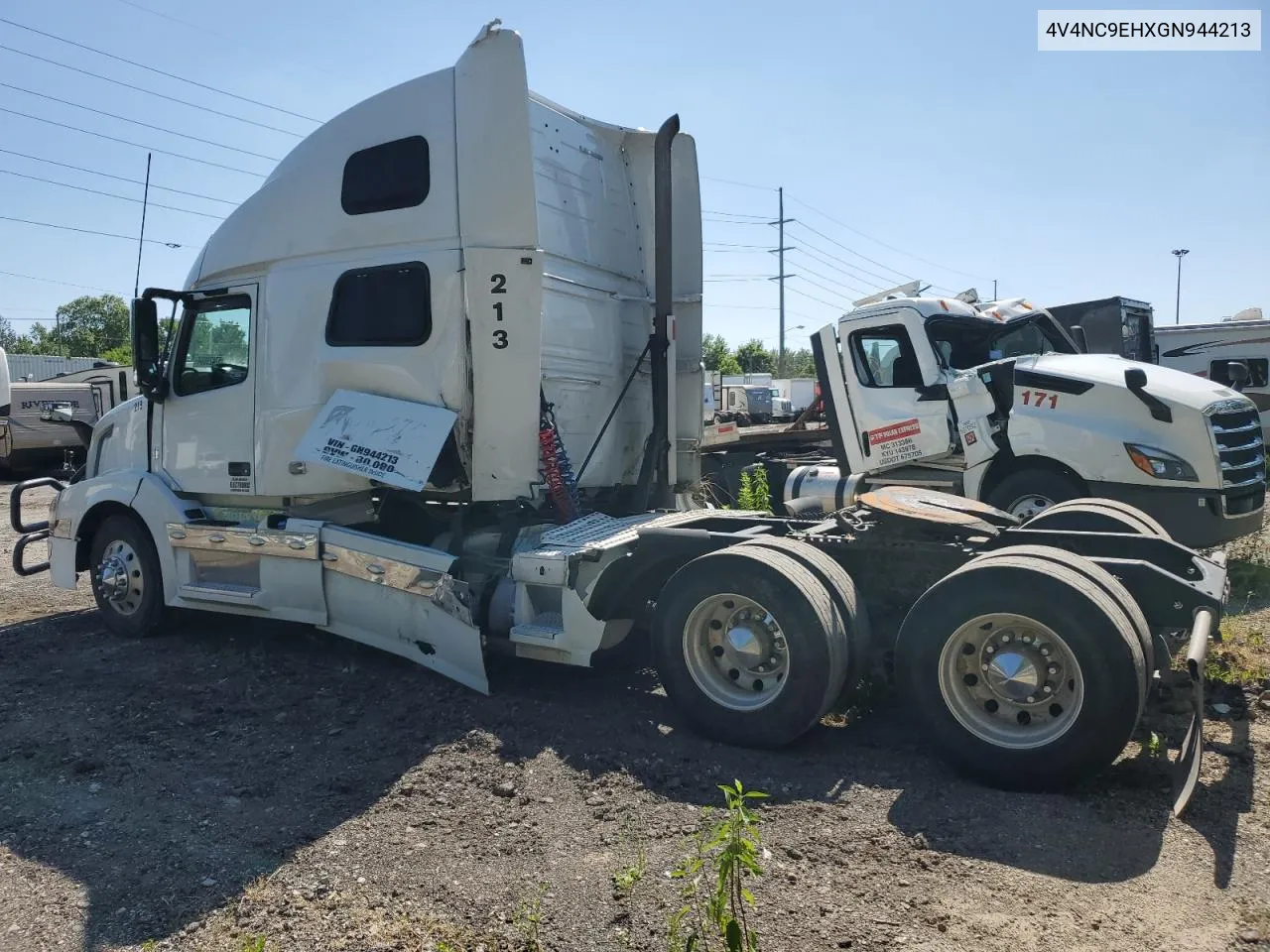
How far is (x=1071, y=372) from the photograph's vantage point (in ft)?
26.7

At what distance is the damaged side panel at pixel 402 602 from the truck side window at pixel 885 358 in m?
5.24

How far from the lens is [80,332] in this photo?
77.0 m

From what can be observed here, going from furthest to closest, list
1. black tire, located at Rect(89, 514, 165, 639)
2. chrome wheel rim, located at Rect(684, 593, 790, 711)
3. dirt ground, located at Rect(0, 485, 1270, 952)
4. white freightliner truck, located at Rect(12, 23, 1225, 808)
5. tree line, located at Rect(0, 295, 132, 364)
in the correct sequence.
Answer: tree line, located at Rect(0, 295, 132, 364)
black tire, located at Rect(89, 514, 165, 639)
chrome wheel rim, located at Rect(684, 593, 790, 711)
white freightliner truck, located at Rect(12, 23, 1225, 808)
dirt ground, located at Rect(0, 485, 1270, 952)

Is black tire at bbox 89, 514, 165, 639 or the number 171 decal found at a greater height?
the number 171 decal

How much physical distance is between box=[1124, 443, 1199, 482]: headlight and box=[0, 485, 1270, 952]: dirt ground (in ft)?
8.88

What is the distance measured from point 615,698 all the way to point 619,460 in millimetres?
2124

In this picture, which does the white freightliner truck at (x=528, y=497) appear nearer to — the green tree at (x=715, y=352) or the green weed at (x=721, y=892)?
the green weed at (x=721, y=892)

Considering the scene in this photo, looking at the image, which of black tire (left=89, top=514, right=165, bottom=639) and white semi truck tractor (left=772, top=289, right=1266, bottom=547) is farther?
white semi truck tractor (left=772, top=289, right=1266, bottom=547)

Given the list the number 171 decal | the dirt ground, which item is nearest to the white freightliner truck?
the dirt ground

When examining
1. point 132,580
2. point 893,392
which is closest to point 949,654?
point 893,392

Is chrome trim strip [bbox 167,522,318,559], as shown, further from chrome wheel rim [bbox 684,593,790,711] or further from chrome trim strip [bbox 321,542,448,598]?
chrome wheel rim [bbox 684,593,790,711]

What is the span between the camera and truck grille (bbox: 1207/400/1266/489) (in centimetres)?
768

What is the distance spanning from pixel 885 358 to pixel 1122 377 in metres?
2.17

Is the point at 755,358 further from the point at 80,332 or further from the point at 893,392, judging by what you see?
the point at 893,392
